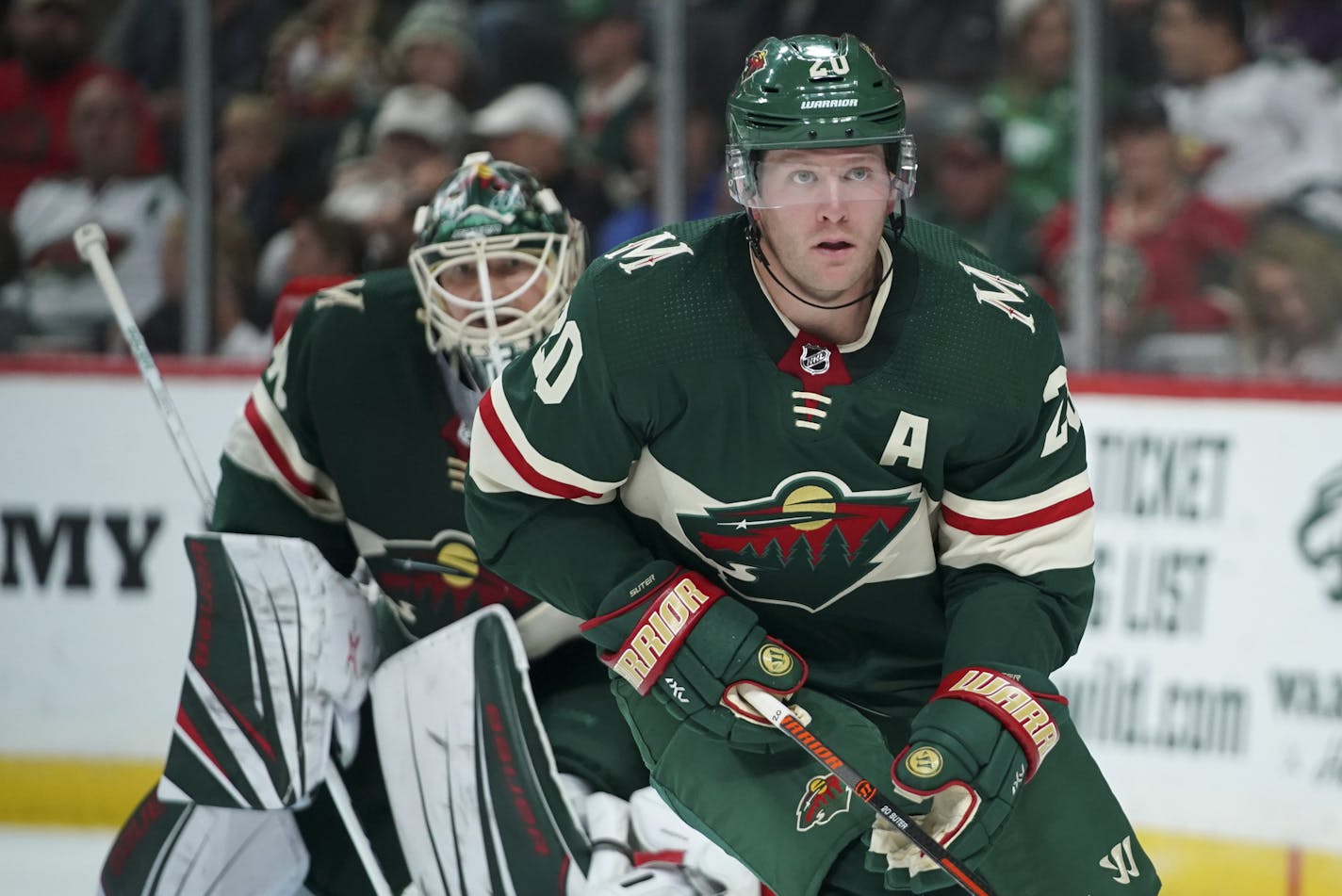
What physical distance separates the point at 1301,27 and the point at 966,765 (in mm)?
2916

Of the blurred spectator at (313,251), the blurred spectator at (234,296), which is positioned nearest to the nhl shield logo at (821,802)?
the blurred spectator at (234,296)

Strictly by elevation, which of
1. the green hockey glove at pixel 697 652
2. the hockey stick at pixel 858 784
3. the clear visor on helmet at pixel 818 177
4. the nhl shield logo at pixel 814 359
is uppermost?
the clear visor on helmet at pixel 818 177

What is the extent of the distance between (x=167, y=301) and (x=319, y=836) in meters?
2.22

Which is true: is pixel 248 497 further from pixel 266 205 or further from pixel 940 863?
pixel 266 205

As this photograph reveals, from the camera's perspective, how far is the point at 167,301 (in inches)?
184

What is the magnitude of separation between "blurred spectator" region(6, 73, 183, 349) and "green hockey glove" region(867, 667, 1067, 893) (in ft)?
10.8

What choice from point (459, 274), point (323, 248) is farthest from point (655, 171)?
point (459, 274)

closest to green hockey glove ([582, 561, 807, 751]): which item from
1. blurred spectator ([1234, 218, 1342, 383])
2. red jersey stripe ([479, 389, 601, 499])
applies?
red jersey stripe ([479, 389, 601, 499])

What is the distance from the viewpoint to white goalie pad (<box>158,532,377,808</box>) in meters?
2.57

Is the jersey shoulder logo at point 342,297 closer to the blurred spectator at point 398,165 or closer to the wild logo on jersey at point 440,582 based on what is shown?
the wild logo on jersey at point 440,582

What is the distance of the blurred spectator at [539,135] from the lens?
472cm

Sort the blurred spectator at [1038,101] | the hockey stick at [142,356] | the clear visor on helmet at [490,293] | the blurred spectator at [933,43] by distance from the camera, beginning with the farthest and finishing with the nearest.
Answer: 1. the blurred spectator at [933,43]
2. the blurred spectator at [1038,101]
3. the hockey stick at [142,356]
4. the clear visor on helmet at [490,293]

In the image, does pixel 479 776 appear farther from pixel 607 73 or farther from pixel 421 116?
pixel 421 116

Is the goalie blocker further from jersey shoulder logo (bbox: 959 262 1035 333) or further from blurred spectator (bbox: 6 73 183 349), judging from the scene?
blurred spectator (bbox: 6 73 183 349)
